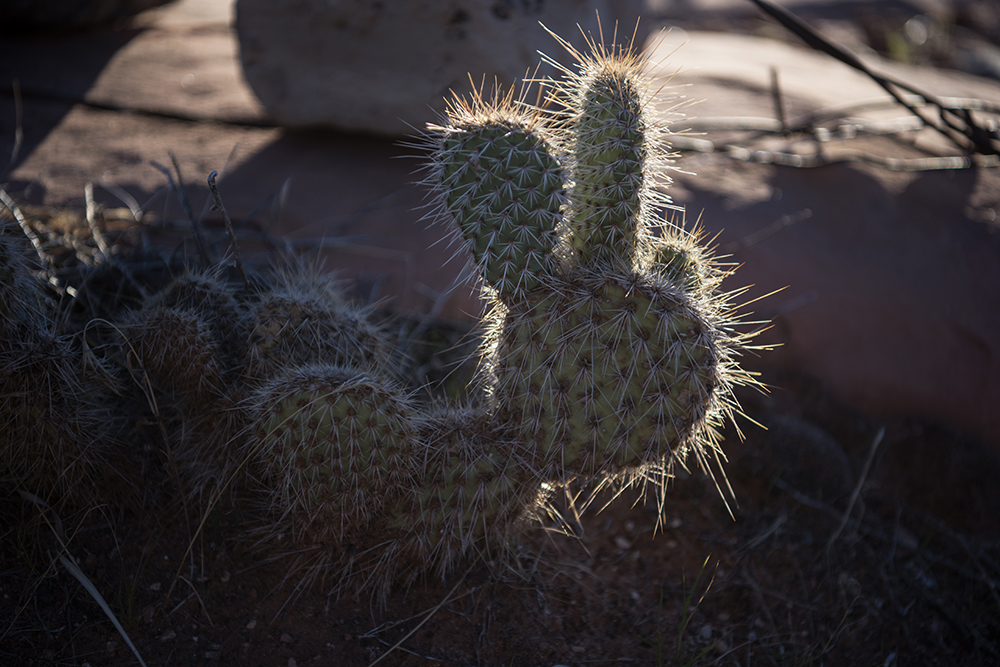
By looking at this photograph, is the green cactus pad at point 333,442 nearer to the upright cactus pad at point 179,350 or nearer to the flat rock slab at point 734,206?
the upright cactus pad at point 179,350

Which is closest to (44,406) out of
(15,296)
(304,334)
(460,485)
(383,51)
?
(15,296)

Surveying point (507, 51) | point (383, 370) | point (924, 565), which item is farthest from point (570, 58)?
point (924, 565)

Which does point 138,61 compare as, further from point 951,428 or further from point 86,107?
point 951,428

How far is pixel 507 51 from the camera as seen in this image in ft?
9.29

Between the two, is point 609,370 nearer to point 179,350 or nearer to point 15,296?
point 179,350

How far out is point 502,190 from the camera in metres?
1.41

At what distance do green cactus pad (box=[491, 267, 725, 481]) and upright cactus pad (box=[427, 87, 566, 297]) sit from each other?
0.11m

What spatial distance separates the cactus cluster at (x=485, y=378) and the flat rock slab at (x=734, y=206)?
23.2 inches

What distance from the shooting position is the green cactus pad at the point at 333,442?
1434 mm

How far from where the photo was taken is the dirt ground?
1.48 metres

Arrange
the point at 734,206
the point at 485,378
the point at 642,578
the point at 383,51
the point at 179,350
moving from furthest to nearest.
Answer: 1. the point at 383,51
2. the point at 734,206
3. the point at 642,578
4. the point at 485,378
5. the point at 179,350

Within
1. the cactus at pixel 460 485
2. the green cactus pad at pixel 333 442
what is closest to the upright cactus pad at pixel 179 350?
the green cactus pad at pixel 333 442

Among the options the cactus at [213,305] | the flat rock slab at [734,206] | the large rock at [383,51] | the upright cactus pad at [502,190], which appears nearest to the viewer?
the upright cactus pad at [502,190]

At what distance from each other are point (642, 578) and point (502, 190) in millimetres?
1144
